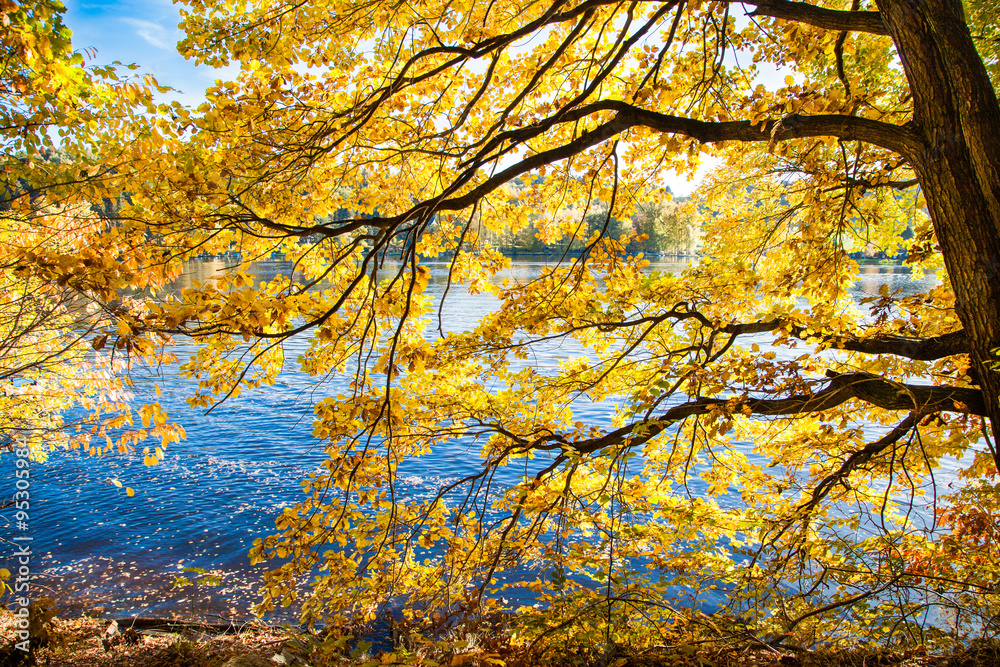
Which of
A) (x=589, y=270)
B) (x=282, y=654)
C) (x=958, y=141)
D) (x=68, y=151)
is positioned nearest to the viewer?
(x=958, y=141)

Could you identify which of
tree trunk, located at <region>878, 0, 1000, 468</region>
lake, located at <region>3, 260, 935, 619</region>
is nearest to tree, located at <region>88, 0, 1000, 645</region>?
tree trunk, located at <region>878, 0, 1000, 468</region>

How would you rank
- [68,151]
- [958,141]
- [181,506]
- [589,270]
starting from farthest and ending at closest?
[181,506]
[589,270]
[68,151]
[958,141]

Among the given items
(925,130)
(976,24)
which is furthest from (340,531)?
(976,24)

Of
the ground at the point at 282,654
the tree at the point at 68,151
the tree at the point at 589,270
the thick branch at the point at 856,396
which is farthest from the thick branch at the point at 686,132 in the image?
the ground at the point at 282,654

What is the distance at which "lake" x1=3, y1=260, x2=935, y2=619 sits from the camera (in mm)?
8133

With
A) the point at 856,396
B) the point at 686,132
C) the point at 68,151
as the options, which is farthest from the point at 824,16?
the point at 68,151

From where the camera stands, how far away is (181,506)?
34.9ft

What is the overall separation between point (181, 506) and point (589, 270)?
406 inches

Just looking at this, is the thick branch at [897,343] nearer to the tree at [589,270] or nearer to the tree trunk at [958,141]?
the tree at [589,270]

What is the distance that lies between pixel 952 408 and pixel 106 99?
6.42 m

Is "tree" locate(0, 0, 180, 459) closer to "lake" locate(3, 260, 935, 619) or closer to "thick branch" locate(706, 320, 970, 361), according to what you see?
"lake" locate(3, 260, 935, 619)

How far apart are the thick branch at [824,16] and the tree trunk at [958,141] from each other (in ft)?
0.64

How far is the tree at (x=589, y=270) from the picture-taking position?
315cm

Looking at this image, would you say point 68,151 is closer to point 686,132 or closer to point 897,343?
point 686,132
